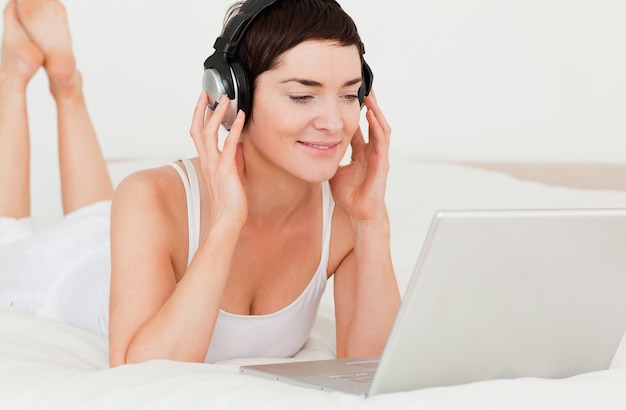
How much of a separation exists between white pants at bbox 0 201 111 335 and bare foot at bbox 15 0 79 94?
37 centimetres

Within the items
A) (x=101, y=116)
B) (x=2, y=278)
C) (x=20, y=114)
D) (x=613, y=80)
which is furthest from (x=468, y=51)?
(x=2, y=278)

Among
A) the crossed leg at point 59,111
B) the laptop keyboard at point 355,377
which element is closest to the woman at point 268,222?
the laptop keyboard at point 355,377

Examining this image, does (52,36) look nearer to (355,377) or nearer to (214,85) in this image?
(214,85)

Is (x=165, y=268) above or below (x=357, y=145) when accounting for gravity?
below

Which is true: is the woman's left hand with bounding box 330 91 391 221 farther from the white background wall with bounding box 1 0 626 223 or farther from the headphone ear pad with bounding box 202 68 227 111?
the white background wall with bounding box 1 0 626 223

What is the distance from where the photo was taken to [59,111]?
2537 mm

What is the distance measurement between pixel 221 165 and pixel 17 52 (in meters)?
1.22

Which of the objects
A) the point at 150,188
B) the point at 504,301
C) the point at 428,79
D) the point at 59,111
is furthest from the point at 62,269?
the point at 428,79

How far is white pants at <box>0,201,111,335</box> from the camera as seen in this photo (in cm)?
200

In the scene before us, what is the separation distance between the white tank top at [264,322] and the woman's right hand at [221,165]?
5.1 inches

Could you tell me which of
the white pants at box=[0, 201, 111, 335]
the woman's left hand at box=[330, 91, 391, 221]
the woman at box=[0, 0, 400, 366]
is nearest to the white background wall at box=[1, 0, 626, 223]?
the white pants at box=[0, 201, 111, 335]

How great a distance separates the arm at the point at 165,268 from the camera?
4.66 feet

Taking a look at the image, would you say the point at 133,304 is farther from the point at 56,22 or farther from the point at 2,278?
the point at 56,22

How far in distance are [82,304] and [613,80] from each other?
202cm
